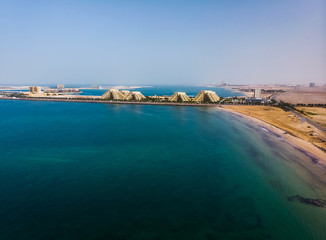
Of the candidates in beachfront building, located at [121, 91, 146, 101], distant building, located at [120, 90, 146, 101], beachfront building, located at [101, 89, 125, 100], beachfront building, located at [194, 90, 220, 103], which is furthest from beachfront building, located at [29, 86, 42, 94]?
beachfront building, located at [194, 90, 220, 103]

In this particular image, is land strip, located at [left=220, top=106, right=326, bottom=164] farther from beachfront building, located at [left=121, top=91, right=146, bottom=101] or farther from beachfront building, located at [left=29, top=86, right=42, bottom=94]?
beachfront building, located at [left=29, top=86, right=42, bottom=94]

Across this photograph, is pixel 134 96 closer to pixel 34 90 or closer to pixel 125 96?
pixel 125 96

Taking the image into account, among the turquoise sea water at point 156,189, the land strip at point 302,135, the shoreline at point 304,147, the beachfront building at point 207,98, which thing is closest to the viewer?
the turquoise sea water at point 156,189

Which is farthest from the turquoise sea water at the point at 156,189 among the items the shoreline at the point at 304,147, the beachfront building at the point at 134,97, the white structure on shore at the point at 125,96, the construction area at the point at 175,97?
the white structure on shore at the point at 125,96

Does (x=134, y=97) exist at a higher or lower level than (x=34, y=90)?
lower

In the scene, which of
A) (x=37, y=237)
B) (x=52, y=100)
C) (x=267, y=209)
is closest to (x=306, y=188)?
(x=267, y=209)

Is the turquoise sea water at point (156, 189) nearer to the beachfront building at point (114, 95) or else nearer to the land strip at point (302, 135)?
the land strip at point (302, 135)

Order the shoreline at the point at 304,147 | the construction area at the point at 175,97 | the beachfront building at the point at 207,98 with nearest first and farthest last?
1. the shoreline at the point at 304,147
2. the beachfront building at the point at 207,98
3. the construction area at the point at 175,97

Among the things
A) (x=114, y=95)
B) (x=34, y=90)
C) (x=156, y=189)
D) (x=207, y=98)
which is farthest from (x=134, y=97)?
(x=34, y=90)
